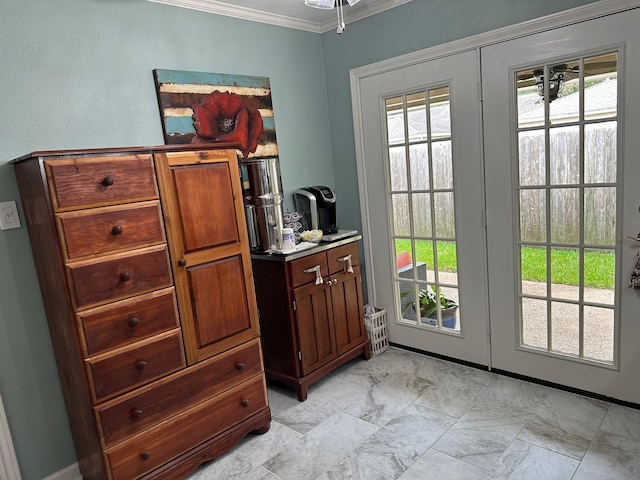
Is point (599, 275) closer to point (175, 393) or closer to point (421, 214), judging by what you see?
point (421, 214)

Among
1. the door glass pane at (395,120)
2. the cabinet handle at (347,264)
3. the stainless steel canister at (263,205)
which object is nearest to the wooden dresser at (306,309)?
the cabinet handle at (347,264)

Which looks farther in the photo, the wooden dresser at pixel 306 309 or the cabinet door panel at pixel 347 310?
the cabinet door panel at pixel 347 310

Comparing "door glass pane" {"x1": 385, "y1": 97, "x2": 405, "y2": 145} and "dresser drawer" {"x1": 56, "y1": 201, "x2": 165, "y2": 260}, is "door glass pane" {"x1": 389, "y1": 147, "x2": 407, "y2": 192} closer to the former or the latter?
"door glass pane" {"x1": 385, "y1": 97, "x2": 405, "y2": 145}

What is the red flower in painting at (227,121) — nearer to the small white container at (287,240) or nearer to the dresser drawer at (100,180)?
the small white container at (287,240)

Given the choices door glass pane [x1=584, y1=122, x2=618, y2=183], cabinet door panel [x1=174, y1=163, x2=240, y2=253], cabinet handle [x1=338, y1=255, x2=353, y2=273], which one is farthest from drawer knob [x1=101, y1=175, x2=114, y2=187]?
door glass pane [x1=584, y1=122, x2=618, y2=183]

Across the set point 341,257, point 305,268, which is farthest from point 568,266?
point 305,268

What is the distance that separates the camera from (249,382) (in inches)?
90.0

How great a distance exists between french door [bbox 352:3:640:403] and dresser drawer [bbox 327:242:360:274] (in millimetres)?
344

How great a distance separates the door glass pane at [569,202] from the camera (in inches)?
87.4

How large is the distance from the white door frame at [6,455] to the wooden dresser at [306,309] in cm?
133

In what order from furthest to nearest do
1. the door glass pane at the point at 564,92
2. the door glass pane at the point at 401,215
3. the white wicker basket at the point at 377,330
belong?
the white wicker basket at the point at 377,330 → the door glass pane at the point at 401,215 → the door glass pane at the point at 564,92

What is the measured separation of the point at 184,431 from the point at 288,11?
252cm

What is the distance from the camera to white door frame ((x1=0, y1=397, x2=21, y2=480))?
1.93m

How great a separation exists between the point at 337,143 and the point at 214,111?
1.03 metres
